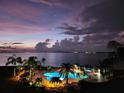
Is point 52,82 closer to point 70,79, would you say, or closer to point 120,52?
point 70,79

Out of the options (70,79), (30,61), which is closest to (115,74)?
(70,79)

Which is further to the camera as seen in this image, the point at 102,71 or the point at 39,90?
the point at 102,71

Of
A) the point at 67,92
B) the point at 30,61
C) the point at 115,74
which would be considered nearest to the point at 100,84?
the point at 67,92

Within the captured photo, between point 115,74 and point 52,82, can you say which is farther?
point 115,74

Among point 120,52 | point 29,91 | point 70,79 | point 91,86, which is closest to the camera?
point 29,91

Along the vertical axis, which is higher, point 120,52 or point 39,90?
point 120,52

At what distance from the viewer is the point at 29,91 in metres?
22.3

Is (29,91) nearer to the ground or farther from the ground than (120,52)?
nearer to the ground

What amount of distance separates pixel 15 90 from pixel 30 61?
37.9 ft

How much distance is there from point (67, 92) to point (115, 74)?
1285 cm

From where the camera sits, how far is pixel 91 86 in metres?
24.5

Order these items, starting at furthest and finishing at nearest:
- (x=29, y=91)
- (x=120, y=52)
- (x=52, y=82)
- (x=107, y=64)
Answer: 1. (x=120, y=52)
2. (x=107, y=64)
3. (x=52, y=82)
4. (x=29, y=91)

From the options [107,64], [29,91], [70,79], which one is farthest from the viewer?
[107,64]

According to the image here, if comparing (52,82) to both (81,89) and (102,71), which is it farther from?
(102,71)
